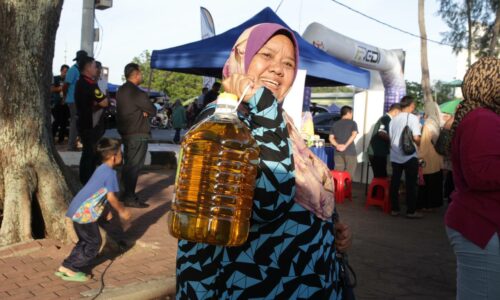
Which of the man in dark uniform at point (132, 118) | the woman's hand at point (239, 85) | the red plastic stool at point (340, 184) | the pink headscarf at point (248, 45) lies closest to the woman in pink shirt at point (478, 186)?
the pink headscarf at point (248, 45)

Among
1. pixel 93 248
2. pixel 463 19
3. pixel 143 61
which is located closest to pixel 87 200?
pixel 93 248

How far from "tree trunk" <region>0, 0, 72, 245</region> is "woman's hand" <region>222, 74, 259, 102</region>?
168 inches

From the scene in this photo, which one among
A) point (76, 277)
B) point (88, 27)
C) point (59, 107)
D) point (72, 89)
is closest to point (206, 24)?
point (88, 27)

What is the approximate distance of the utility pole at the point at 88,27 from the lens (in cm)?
1075

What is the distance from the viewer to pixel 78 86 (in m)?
7.34

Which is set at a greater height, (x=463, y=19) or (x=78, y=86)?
(x=463, y=19)

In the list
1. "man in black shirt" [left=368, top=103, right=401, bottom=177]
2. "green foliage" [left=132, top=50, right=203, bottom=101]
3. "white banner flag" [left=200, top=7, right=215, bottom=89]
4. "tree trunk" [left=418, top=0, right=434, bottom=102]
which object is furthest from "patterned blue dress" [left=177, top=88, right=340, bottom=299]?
"green foliage" [left=132, top=50, right=203, bottom=101]

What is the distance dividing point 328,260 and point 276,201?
19.4 inches

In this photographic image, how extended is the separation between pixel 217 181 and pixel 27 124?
14.3 feet

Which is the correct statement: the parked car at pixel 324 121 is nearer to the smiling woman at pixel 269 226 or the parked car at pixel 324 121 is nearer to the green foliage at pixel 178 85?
the smiling woman at pixel 269 226

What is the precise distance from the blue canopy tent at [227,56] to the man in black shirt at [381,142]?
1.12 meters

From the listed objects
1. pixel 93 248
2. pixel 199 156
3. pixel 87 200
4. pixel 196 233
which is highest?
pixel 199 156

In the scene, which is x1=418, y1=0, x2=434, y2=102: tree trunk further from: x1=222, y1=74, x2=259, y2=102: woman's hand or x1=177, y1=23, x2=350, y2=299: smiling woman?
x1=222, y1=74, x2=259, y2=102: woman's hand

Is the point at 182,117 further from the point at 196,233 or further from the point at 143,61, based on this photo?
the point at 143,61
